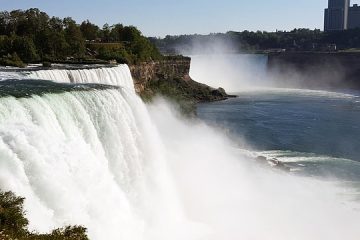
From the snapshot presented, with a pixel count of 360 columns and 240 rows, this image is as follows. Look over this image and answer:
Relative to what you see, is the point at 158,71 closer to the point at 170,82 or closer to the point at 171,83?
the point at 170,82

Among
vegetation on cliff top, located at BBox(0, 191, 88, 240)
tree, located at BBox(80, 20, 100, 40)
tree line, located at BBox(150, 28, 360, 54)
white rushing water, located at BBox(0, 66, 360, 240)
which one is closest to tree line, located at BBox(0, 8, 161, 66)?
tree, located at BBox(80, 20, 100, 40)

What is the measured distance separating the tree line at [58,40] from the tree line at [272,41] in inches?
3813

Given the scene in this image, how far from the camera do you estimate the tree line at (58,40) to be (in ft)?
117

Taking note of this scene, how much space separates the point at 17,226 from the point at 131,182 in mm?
7580

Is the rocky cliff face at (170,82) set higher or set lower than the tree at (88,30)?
lower

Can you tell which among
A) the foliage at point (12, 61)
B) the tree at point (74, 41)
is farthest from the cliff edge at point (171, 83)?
the foliage at point (12, 61)

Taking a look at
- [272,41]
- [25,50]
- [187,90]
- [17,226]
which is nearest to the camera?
[17,226]

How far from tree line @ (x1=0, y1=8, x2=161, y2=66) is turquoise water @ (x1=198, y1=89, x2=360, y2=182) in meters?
10.1

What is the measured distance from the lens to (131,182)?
1733cm

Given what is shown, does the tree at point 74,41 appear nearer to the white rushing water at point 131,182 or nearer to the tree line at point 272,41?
the white rushing water at point 131,182

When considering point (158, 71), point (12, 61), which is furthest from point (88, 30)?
point (12, 61)

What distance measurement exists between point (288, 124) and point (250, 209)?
2462 cm

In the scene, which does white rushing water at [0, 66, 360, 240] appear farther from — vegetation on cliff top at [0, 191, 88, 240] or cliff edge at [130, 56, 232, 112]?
cliff edge at [130, 56, 232, 112]

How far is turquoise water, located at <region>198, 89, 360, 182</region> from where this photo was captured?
3110 cm
